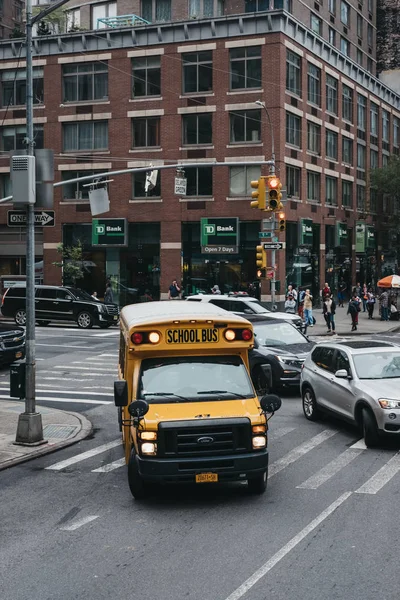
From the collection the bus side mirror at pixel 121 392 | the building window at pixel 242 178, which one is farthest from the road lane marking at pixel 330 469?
the building window at pixel 242 178

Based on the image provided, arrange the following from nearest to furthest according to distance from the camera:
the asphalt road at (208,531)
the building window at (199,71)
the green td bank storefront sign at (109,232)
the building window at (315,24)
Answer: the asphalt road at (208,531), the building window at (199,71), the green td bank storefront sign at (109,232), the building window at (315,24)

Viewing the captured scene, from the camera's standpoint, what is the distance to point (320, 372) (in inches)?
642

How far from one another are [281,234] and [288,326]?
2457 centimetres

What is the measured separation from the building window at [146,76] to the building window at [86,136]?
2.95 metres

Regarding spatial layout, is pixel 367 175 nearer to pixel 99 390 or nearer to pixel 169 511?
pixel 99 390

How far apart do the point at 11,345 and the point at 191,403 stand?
49.1 feet

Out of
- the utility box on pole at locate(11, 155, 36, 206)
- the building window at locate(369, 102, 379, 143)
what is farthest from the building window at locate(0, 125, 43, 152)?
the utility box on pole at locate(11, 155, 36, 206)

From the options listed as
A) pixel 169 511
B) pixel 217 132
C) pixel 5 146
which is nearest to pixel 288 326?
pixel 169 511

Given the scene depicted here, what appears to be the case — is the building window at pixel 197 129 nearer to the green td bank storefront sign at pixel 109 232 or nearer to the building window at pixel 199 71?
the building window at pixel 199 71

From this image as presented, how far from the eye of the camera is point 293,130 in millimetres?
48562

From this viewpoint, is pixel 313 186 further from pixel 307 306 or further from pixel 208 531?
pixel 208 531

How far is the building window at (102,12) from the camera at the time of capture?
54781 millimetres

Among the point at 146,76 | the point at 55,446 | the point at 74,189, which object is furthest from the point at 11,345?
the point at 146,76

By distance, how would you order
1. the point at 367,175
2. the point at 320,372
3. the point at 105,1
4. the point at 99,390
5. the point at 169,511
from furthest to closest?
the point at 367,175
the point at 105,1
the point at 99,390
the point at 320,372
the point at 169,511
